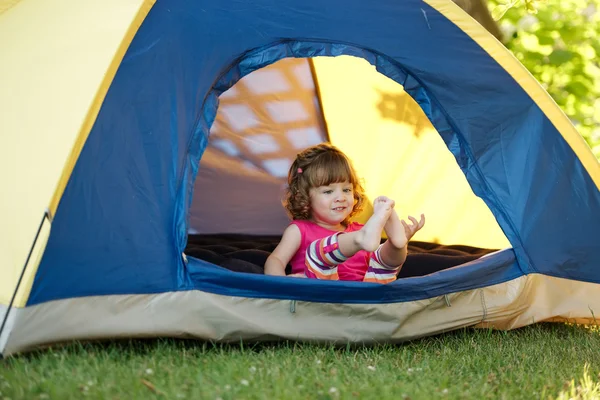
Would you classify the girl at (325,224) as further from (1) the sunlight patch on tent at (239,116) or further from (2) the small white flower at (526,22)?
(2) the small white flower at (526,22)

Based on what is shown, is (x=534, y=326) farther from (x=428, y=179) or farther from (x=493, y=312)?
(x=428, y=179)

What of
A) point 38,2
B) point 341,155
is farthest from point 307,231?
point 38,2

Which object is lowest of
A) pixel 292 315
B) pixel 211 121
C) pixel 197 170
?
pixel 292 315

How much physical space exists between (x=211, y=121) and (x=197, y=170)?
16 cm

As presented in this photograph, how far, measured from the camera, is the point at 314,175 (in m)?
3.04

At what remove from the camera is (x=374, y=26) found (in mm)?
2662

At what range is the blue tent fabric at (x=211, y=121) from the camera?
2.25 meters

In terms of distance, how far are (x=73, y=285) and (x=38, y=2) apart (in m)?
1.24

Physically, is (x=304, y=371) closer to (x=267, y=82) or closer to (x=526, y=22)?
(x=267, y=82)

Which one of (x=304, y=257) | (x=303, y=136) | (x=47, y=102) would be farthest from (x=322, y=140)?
(x=47, y=102)

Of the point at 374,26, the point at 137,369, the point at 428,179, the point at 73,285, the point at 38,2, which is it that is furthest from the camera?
the point at 428,179

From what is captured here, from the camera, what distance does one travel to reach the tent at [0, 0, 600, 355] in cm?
221

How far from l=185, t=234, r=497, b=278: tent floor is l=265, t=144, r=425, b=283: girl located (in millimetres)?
139

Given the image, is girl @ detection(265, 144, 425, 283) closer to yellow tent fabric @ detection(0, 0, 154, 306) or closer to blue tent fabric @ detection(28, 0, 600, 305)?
blue tent fabric @ detection(28, 0, 600, 305)
